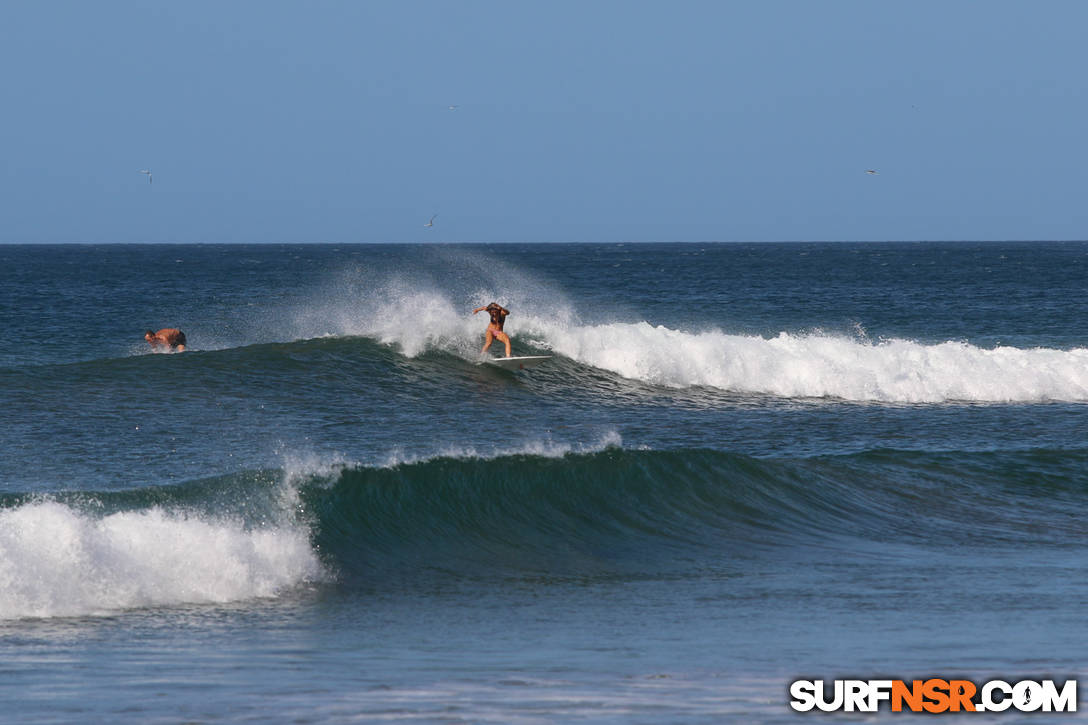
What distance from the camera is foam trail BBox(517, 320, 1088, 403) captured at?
78.6 feet

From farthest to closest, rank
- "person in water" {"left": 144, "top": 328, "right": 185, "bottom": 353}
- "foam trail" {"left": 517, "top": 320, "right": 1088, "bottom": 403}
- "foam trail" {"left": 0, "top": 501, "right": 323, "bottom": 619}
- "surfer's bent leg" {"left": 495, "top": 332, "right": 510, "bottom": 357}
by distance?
1. "foam trail" {"left": 517, "top": 320, "right": 1088, "bottom": 403}
2. "person in water" {"left": 144, "top": 328, "right": 185, "bottom": 353}
3. "surfer's bent leg" {"left": 495, "top": 332, "right": 510, "bottom": 357}
4. "foam trail" {"left": 0, "top": 501, "right": 323, "bottom": 619}

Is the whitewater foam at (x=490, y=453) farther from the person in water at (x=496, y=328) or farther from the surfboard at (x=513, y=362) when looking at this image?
the surfboard at (x=513, y=362)

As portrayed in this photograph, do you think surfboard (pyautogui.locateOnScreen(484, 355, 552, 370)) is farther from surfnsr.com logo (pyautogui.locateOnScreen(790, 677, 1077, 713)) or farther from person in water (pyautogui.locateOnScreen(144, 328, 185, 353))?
surfnsr.com logo (pyautogui.locateOnScreen(790, 677, 1077, 713))

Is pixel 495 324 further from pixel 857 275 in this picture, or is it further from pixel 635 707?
pixel 857 275

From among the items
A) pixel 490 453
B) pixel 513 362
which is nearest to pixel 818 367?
pixel 513 362

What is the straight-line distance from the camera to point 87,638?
27.3ft

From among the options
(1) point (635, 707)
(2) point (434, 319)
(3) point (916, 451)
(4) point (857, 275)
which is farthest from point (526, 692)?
(4) point (857, 275)

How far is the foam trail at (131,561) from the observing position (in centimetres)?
934

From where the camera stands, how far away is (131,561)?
389 inches

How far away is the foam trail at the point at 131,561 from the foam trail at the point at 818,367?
1413cm

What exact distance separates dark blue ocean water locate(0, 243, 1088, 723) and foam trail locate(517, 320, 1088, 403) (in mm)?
87

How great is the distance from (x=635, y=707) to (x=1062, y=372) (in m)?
21.6

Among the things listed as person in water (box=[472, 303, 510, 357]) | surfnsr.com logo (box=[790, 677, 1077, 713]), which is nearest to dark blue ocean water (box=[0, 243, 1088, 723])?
surfnsr.com logo (box=[790, 677, 1077, 713])

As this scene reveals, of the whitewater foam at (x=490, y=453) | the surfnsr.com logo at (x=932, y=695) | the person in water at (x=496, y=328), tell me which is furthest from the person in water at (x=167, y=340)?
the surfnsr.com logo at (x=932, y=695)
